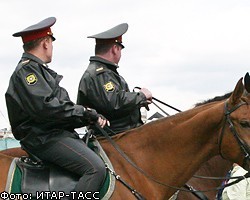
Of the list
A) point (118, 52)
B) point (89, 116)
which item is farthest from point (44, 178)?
point (118, 52)

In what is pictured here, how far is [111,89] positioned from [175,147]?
1054mm

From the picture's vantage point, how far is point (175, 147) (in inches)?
248

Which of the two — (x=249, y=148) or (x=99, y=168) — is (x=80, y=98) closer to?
(x=99, y=168)

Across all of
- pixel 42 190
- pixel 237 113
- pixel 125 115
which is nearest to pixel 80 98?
pixel 125 115

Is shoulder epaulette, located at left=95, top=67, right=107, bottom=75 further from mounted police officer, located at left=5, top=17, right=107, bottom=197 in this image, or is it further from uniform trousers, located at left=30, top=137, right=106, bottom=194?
uniform trousers, located at left=30, top=137, right=106, bottom=194

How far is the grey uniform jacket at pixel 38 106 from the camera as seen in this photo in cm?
568

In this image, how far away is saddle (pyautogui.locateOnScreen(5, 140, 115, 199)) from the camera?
18.9ft

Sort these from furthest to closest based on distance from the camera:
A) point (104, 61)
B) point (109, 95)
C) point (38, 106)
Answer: point (104, 61)
point (109, 95)
point (38, 106)

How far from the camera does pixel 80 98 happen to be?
7.12 meters

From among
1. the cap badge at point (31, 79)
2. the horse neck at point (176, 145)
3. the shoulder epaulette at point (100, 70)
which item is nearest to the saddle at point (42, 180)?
the horse neck at point (176, 145)

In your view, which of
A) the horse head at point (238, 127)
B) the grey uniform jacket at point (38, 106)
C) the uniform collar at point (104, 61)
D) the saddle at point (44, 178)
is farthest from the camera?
the uniform collar at point (104, 61)

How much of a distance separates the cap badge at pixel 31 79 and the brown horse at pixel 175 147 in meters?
0.94

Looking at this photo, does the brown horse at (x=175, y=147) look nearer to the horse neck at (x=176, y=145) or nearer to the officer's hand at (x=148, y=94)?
the horse neck at (x=176, y=145)

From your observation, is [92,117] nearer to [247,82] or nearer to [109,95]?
[109,95]
